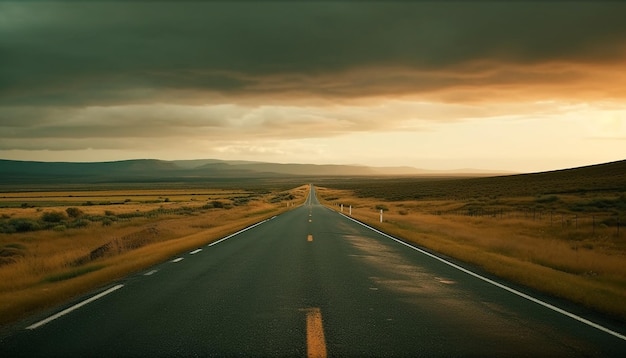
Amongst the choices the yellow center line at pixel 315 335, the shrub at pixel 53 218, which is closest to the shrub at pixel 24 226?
the shrub at pixel 53 218

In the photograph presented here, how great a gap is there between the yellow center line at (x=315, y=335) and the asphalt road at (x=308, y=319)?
0.01 m

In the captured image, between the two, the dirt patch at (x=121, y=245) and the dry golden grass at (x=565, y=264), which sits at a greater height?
the dry golden grass at (x=565, y=264)

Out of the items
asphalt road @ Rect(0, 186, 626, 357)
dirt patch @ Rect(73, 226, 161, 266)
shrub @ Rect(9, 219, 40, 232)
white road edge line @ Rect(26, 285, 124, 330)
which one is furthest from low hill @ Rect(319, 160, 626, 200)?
white road edge line @ Rect(26, 285, 124, 330)

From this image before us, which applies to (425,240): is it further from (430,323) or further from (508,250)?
(430,323)

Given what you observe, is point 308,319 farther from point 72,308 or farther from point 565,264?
point 565,264

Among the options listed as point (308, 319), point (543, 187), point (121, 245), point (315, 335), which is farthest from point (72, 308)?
point (543, 187)

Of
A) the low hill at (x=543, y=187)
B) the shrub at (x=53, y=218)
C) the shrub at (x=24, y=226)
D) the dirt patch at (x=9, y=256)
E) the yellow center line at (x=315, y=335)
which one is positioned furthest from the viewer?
the low hill at (x=543, y=187)

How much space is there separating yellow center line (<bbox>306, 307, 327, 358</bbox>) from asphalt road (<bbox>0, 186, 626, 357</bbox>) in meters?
0.01

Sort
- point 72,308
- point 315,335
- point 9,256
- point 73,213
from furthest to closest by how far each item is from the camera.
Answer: point 73,213, point 9,256, point 72,308, point 315,335

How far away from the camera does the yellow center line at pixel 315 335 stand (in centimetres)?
575

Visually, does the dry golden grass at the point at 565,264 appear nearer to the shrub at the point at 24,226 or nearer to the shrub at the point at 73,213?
the shrub at the point at 24,226

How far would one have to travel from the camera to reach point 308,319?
7375 millimetres

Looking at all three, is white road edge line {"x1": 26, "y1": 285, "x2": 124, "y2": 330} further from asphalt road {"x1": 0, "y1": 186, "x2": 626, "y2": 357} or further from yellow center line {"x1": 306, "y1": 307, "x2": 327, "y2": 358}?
yellow center line {"x1": 306, "y1": 307, "x2": 327, "y2": 358}

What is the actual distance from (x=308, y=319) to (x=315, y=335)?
2.95 ft
